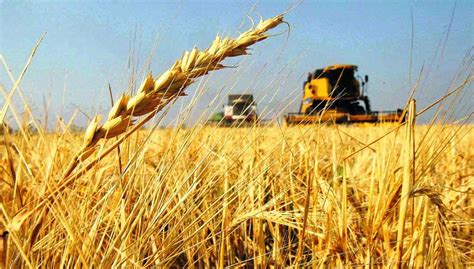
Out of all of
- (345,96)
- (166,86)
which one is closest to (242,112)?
(166,86)

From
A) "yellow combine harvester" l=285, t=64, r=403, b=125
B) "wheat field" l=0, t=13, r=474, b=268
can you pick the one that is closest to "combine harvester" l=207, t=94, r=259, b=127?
"wheat field" l=0, t=13, r=474, b=268

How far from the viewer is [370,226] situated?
859 mm

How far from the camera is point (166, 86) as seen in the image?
56 cm

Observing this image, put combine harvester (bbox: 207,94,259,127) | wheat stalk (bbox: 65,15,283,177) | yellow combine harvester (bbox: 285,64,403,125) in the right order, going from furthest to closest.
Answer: yellow combine harvester (bbox: 285,64,403,125), combine harvester (bbox: 207,94,259,127), wheat stalk (bbox: 65,15,283,177)

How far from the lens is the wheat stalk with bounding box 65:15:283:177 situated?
51 cm

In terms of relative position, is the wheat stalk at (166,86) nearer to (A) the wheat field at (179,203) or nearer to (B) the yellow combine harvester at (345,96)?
(A) the wheat field at (179,203)

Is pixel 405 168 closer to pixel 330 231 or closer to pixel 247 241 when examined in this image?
pixel 330 231

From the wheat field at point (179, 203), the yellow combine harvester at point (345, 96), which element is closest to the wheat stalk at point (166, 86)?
the wheat field at point (179, 203)

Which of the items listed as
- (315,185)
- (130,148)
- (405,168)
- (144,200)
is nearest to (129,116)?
(144,200)

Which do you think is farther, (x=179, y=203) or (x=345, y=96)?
(x=345, y=96)

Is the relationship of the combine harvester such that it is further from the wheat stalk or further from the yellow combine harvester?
the yellow combine harvester

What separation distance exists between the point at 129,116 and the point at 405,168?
19.4 inches

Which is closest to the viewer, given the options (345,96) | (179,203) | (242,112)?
(179,203)

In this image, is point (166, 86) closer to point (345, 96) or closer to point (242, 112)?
point (242, 112)
